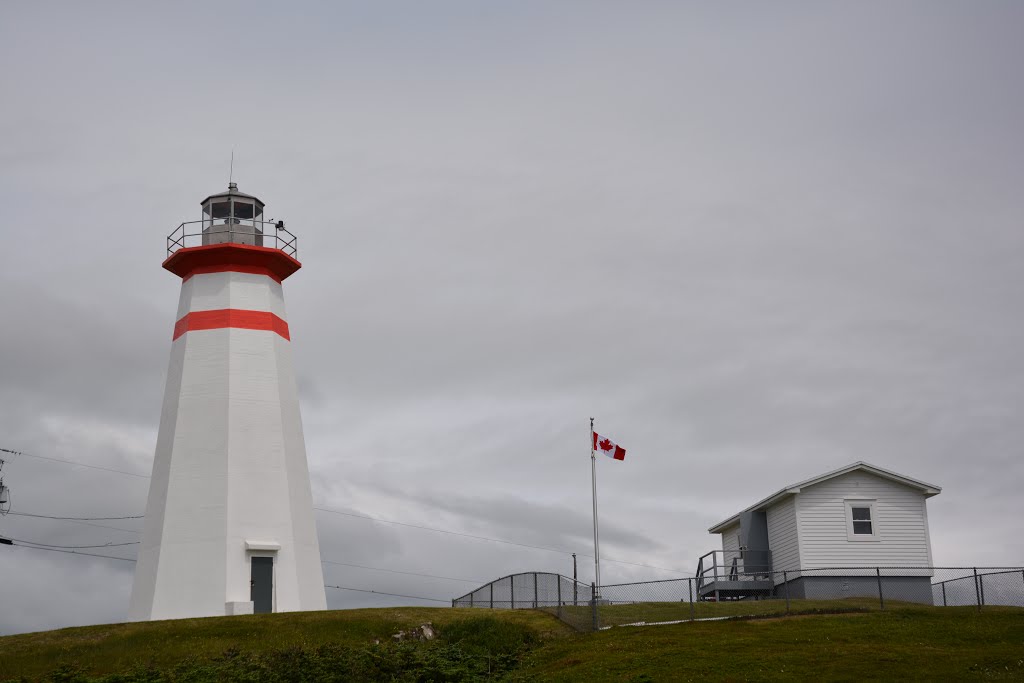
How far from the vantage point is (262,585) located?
3375 cm

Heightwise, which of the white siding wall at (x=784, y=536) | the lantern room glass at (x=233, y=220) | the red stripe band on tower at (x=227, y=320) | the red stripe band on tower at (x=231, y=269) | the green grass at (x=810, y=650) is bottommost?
the green grass at (x=810, y=650)

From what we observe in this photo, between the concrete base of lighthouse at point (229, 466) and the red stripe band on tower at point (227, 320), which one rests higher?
the red stripe band on tower at point (227, 320)

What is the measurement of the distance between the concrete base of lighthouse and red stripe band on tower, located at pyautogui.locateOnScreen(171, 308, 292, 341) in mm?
40

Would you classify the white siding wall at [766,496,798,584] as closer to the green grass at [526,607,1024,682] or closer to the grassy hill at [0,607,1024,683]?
the grassy hill at [0,607,1024,683]

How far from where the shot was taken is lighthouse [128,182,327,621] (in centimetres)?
3328

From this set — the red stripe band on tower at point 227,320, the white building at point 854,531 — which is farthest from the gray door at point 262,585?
the white building at point 854,531

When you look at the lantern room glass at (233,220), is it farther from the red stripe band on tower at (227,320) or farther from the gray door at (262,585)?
the gray door at (262,585)

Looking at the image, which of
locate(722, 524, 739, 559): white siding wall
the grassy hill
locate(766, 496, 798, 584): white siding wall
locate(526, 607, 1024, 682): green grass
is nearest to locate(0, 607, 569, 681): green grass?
the grassy hill

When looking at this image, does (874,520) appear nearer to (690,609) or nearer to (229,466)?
(690,609)

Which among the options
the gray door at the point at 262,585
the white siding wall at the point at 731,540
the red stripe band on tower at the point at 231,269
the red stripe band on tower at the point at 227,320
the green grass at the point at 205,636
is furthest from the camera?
the white siding wall at the point at 731,540

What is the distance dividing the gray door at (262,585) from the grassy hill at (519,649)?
7.04ft

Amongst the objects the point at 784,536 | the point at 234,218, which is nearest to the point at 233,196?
the point at 234,218

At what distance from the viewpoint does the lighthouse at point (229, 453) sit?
1310 inches

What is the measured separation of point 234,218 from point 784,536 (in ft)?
74.7
